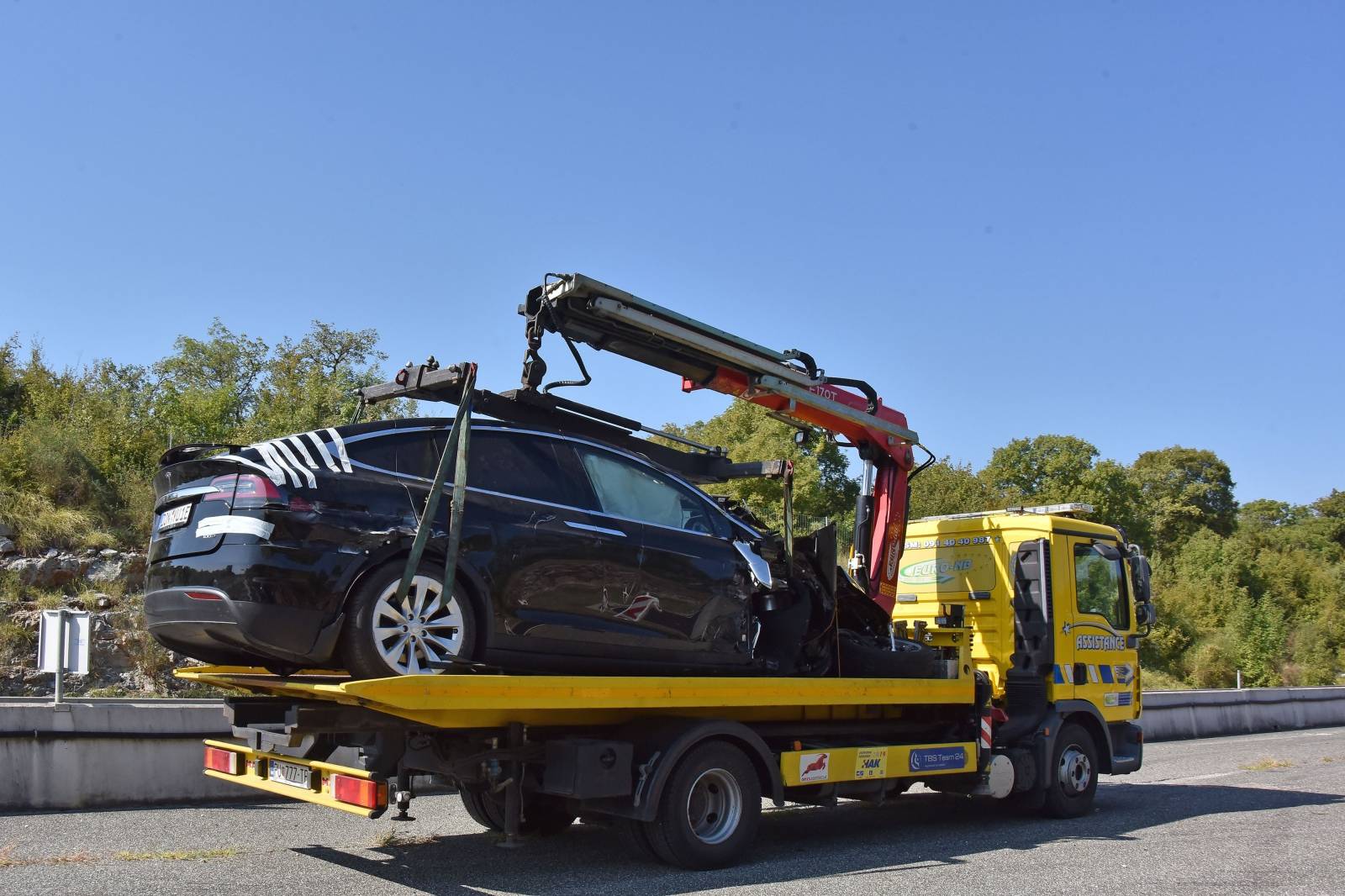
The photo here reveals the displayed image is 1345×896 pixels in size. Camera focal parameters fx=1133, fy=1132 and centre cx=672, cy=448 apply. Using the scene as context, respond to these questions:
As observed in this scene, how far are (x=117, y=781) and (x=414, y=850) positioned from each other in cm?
321

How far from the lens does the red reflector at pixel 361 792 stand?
5.51 metres

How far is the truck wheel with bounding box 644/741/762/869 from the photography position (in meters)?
6.27

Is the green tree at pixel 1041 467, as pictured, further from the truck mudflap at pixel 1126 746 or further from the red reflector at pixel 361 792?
the red reflector at pixel 361 792

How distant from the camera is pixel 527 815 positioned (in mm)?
7574

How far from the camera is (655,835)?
6.28 m

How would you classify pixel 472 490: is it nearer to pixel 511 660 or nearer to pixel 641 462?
pixel 511 660

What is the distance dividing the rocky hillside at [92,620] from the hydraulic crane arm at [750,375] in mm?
10376

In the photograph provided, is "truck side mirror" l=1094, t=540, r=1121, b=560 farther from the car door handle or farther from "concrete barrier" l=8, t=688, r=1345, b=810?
"concrete barrier" l=8, t=688, r=1345, b=810

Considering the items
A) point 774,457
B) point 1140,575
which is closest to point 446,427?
point 1140,575

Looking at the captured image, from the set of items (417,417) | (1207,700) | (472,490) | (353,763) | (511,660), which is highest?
(417,417)

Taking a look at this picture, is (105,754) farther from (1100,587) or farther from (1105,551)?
(1105,551)

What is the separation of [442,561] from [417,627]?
13.9 inches

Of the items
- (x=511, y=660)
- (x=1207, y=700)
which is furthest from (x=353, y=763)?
(x=1207, y=700)

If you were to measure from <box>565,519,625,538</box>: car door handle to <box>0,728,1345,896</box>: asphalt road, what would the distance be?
1.87 m
